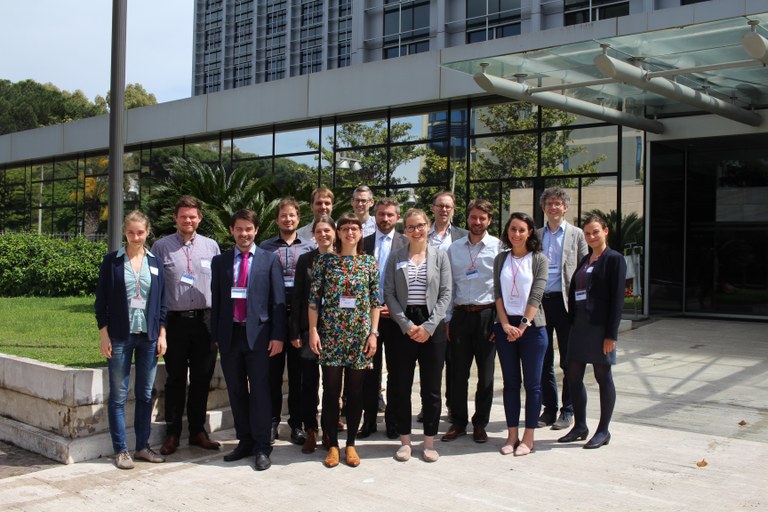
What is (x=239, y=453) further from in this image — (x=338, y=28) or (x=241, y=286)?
(x=338, y=28)

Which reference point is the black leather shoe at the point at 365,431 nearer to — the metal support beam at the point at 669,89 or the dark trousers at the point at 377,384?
the dark trousers at the point at 377,384

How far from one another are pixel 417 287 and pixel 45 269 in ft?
38.2

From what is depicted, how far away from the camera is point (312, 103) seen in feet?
60.9

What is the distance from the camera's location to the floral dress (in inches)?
208

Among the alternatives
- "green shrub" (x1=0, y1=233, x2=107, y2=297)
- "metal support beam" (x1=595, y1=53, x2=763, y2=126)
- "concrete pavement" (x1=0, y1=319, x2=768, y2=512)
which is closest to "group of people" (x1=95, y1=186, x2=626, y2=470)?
"concrete pavement" (x1=0, y1=319, x2=768, y2=512)

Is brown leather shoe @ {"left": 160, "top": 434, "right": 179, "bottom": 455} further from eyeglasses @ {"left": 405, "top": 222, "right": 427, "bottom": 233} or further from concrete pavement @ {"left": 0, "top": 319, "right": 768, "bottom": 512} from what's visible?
eyeglasses @ {"left": 405, "top": 222, "right": 427, "bottom": 233}

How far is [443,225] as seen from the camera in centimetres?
629

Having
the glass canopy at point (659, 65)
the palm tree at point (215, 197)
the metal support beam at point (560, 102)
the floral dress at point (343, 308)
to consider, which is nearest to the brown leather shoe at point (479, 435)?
the floral dress at point (343, 308)

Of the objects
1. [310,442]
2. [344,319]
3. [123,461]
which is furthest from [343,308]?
[123,461]

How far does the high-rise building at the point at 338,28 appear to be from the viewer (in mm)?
48312

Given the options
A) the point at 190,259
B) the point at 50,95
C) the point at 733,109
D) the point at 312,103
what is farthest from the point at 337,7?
the point at 190,259

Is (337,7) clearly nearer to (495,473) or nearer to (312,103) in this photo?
(312,103)

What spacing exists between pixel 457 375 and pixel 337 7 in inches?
3380

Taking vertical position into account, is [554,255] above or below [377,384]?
above
